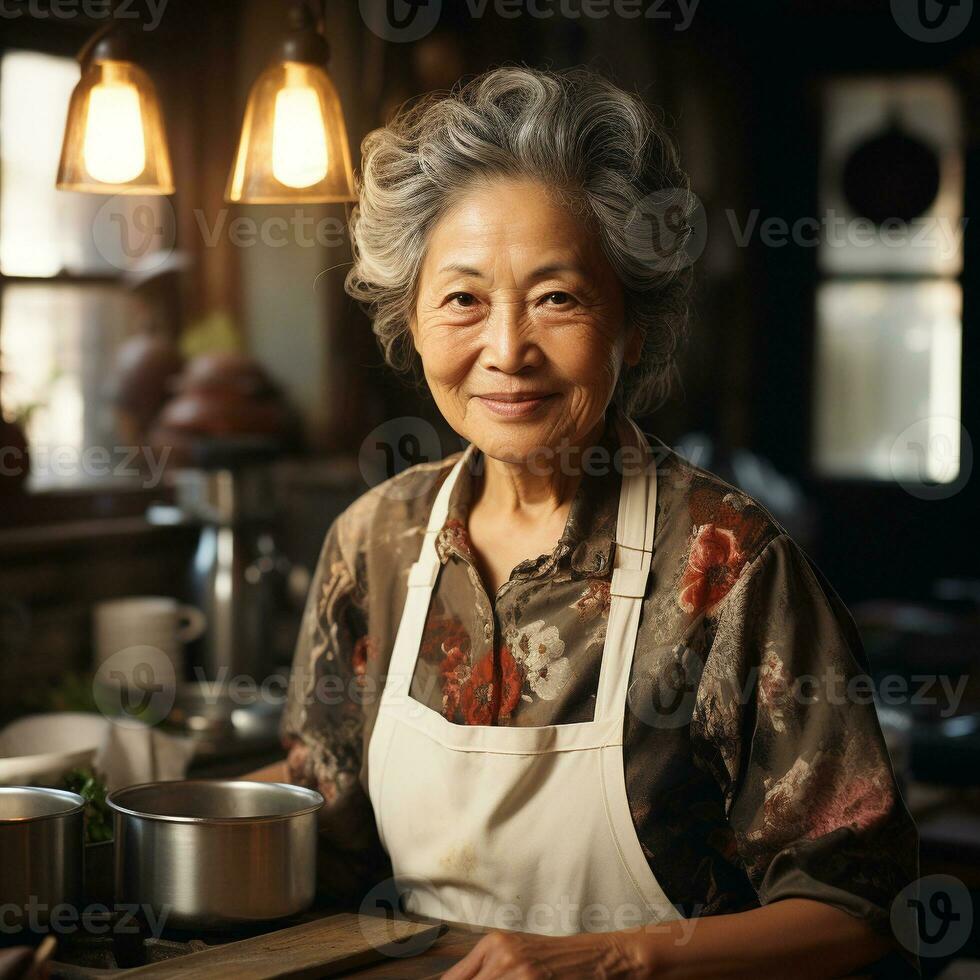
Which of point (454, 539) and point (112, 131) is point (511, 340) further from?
point (112, 131)

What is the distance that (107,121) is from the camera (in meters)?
1.84

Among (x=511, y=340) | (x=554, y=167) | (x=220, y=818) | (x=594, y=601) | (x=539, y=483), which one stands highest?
(x=554, y=167)

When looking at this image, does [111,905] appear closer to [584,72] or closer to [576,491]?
[576,491]

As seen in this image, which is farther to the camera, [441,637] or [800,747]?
[441,637]

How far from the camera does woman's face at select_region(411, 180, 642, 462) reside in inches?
63.3

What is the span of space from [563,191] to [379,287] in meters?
0.32

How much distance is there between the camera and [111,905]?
1.60m

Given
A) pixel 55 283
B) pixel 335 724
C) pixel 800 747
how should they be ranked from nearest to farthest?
pixel 800 747
pixel 335 724
pixel 55 283

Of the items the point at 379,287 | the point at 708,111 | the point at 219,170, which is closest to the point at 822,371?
the point at 708,111

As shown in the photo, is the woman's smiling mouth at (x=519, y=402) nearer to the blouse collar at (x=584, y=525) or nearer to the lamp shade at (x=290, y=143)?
the blouse collar at (x=584, y=525)

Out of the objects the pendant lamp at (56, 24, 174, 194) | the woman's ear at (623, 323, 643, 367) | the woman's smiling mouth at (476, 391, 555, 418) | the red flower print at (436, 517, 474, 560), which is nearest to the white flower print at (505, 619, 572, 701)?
the red flower print at (436, 517, 474, 560)

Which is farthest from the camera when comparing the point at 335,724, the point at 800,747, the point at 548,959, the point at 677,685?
the point at 335,724

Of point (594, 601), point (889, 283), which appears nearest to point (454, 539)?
point (594, 601)

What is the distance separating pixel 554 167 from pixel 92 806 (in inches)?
39.8
